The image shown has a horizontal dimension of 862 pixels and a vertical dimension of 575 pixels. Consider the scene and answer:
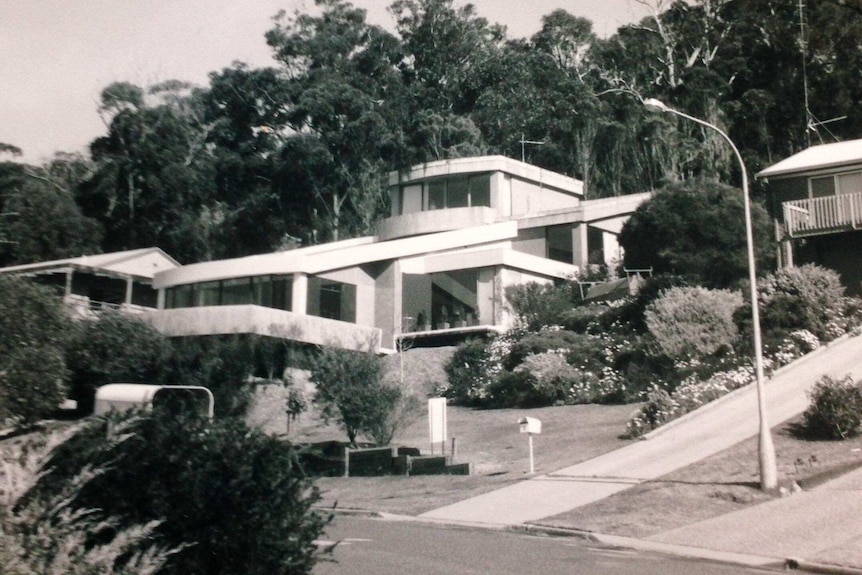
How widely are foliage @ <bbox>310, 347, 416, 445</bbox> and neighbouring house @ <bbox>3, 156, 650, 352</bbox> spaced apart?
428cm

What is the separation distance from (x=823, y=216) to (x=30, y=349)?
25260mm

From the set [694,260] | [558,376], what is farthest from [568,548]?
[694,260]

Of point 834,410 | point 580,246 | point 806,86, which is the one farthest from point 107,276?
point 806,86

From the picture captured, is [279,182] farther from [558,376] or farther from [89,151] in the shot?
[558,376]

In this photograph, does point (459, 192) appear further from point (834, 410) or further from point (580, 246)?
point (834, 410)

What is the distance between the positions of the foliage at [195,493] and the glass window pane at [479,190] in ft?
130

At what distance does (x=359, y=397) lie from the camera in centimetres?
2677

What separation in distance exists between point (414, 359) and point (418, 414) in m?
9.20

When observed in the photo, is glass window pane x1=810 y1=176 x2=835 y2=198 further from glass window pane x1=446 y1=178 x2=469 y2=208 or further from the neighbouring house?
glass window pane x1=446 y1=178 x2=469 y2=208

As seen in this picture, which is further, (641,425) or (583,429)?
(583,429)

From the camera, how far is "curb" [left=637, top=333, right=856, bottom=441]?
78.2 ft

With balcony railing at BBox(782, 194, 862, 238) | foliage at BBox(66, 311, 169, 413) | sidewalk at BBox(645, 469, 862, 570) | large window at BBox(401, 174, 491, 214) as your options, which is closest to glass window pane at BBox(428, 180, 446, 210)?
large window at BBox(401, 174, 491, 214)

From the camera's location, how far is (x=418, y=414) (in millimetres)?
27812

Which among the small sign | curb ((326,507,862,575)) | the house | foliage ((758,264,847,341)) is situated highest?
the house
